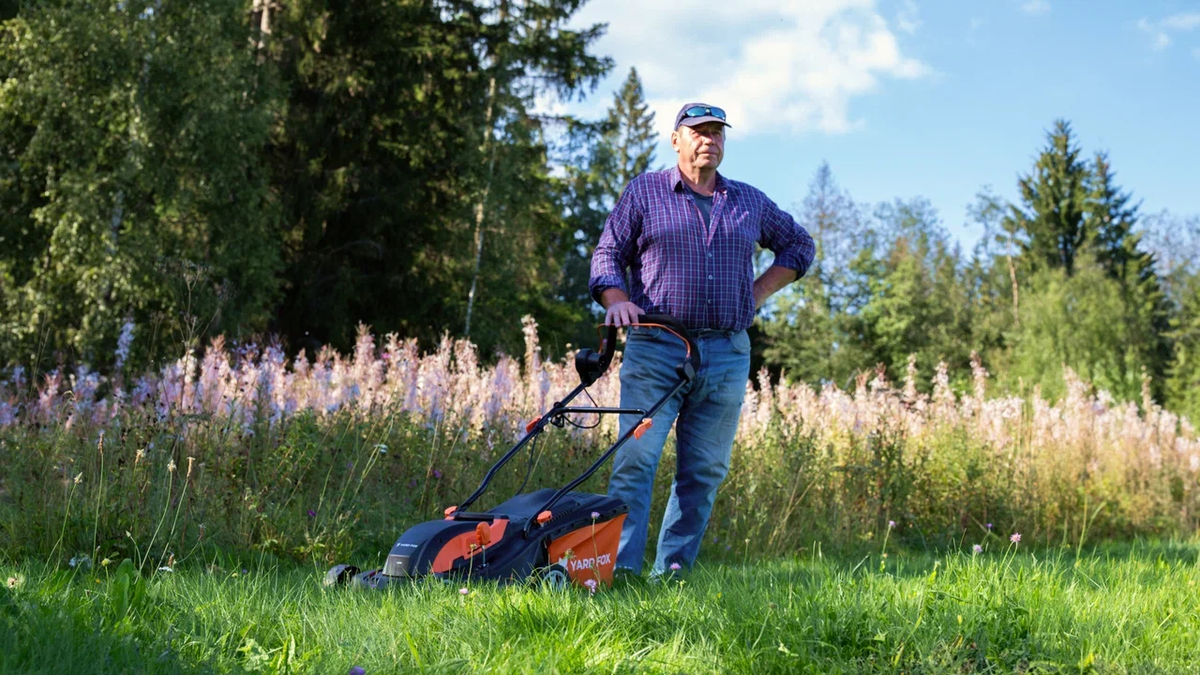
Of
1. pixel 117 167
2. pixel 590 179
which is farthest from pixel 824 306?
pixel 117 167

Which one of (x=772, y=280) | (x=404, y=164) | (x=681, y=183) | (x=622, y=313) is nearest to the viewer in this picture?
(x=622, y=313)

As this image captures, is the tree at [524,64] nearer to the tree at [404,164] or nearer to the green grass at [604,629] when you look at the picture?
the tree at [404,164]

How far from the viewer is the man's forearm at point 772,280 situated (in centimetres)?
514

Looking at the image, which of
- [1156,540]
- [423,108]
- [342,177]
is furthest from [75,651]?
[423,108]

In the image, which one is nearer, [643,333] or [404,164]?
[643,333]

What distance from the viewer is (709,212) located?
16.1ft

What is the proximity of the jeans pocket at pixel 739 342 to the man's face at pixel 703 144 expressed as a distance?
0.78 meters

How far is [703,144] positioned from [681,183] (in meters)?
0.21

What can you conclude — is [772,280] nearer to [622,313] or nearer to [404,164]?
[622,313]

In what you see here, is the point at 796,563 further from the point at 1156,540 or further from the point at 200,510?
the point at 1156,540


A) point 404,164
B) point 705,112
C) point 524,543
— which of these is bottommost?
point 524,543

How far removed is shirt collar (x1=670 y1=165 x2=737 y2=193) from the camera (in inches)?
192

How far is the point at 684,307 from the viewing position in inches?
186

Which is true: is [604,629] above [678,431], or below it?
below
